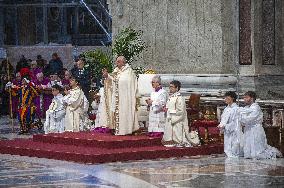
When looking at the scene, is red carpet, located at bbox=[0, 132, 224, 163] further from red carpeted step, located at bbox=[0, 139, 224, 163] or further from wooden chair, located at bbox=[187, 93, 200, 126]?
wooden chair, located at bbox=[187, 93, 200, 126]

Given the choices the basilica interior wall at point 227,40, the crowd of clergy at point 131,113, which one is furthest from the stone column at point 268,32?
the crowd of clergy at point 131,113

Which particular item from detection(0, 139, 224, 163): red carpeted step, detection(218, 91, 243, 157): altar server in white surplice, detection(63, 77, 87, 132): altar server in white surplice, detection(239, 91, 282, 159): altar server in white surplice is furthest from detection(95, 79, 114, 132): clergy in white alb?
detection(239, 91, 282, 159): altar server in white surplice

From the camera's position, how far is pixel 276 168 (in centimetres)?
1455

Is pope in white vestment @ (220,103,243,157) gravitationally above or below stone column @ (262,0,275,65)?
below

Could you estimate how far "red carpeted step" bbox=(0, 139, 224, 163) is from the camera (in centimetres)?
1538

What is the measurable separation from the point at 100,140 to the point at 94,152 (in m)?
0.74

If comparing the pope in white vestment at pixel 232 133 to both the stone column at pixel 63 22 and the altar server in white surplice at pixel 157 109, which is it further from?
the stone column at pixel 63 22

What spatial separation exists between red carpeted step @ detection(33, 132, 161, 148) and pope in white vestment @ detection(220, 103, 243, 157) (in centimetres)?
124

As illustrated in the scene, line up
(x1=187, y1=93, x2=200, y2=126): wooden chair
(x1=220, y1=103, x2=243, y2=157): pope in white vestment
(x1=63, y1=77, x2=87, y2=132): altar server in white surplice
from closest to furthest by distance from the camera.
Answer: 1. (x1=220, y1=103, x2=243, y2=157): pope in white vestment
2. (x1=187, y1=93, x2=200, y2=126): wooden chair
3. (x1=63, y1=77, x2=87, y2=132): altar server in white surplice

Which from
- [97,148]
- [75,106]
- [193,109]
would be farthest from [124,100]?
[75,106]

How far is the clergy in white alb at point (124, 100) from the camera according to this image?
57.2ft

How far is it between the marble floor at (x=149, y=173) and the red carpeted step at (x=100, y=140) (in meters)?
0.83

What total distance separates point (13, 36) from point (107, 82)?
16.2 meters

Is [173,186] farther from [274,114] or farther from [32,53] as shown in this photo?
[32,53]
